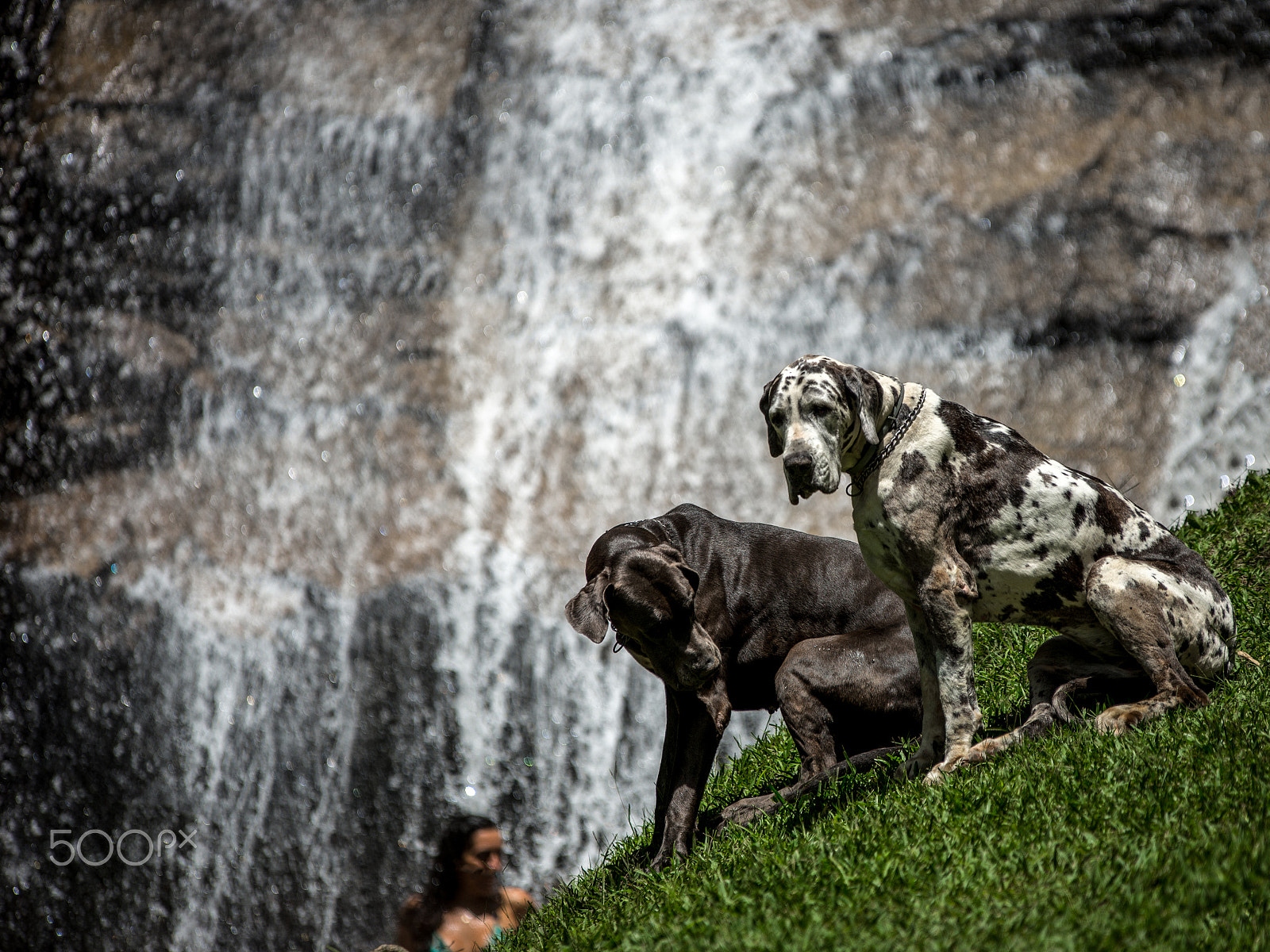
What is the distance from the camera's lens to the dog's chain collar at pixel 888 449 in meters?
4.89

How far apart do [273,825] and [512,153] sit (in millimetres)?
7781

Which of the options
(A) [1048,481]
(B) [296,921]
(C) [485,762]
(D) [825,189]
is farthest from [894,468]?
(D) [825,189]

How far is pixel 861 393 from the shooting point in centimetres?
474

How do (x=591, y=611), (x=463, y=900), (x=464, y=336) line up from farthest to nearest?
(x=464, y=336)
(x=463, y=900)
(x=591, y=611)

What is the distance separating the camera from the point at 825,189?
11828mm

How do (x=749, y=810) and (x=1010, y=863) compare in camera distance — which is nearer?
(x=1010, y=863)

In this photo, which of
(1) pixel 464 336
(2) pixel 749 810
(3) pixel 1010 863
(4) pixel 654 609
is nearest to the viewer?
(3) pixel 1010 863

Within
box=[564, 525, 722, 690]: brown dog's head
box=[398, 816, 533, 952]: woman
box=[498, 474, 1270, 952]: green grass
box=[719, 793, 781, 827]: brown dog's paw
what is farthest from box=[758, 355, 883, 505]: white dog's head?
box=[398, 816, 533, 952]: woman

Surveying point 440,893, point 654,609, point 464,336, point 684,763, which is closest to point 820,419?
point 654,609

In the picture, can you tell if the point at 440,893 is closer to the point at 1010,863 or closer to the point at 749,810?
Result: the point at 749,810

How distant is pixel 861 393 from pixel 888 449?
32cm

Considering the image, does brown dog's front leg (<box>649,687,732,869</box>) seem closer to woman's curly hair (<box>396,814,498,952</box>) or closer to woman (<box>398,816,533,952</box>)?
woman (<box>398,816,533,952</box>)

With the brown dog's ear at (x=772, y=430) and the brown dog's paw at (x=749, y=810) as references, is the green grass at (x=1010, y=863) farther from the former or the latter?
the brown dog's ear at (x=772, y=430)

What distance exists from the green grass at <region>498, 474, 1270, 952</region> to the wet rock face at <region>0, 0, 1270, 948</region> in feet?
14.5
